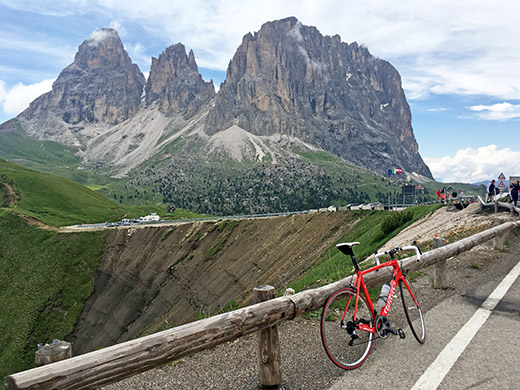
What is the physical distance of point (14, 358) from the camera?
136ft

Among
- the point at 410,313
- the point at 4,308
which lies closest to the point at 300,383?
the point at 410,313

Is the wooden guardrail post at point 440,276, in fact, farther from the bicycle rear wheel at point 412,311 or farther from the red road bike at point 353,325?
the red road bike at point 353,325

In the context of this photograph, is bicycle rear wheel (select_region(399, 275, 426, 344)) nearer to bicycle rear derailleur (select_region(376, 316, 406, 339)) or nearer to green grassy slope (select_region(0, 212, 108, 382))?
bicycle rear derailleur (select_region(376, 316, 406, 339))

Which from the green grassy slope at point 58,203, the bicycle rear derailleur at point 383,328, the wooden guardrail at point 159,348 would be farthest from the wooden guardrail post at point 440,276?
the green grassy slope at point 58,203

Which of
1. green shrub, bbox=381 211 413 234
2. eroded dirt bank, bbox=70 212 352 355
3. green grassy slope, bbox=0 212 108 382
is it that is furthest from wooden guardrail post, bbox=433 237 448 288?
green grassy slope, bbox=0 212 108 382

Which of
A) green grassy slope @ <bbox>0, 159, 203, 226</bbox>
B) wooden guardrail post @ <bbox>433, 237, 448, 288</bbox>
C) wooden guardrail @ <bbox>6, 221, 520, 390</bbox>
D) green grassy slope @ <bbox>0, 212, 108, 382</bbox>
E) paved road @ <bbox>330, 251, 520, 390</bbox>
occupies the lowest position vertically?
green grassy slope @ <bbox>0, 212, 108, 382</bbox>

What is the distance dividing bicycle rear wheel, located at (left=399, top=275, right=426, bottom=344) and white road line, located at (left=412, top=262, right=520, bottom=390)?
0.49 meters

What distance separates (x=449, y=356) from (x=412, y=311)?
1303 mm

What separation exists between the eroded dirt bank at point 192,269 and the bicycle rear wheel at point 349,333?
995 inches

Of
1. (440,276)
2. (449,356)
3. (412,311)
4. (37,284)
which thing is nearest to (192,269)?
(37,284)

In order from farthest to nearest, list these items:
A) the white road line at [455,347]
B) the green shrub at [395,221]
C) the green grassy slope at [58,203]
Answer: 1. the green grassy slope at [58,203]
2. the green shrub at [395,221]
3. the white road line at [455,347]

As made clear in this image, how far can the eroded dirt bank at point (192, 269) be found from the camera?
37.8 m

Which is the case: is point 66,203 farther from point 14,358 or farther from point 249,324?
point 249,324

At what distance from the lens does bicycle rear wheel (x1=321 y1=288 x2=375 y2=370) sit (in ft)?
20.1
